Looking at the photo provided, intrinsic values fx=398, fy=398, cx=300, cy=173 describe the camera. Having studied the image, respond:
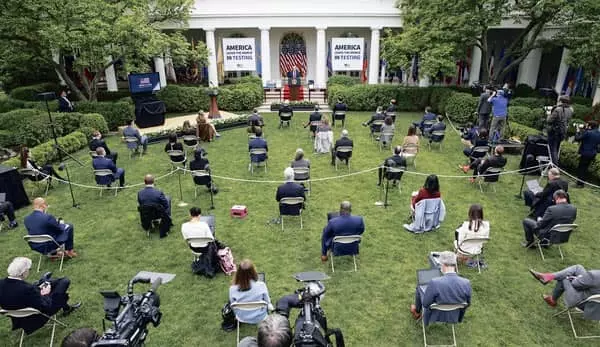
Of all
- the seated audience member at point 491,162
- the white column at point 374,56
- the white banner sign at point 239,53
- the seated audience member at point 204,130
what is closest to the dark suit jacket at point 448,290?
the seated audience member at point 491,162

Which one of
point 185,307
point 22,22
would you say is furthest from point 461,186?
point 22,22

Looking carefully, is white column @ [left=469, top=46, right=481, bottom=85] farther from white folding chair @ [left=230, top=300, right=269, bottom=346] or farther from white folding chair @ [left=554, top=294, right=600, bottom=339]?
white folding chair @ [left=230, top=300, right=269, bottom=346]

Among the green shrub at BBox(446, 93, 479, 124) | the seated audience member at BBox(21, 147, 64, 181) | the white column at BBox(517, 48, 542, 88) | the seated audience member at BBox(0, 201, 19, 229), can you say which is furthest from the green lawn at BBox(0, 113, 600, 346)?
the white column at BBox(517, 48, 542, 88)

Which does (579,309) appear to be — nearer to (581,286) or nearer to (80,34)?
(581,286)

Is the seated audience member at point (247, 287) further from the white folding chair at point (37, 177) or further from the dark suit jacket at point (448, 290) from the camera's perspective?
the white folding chair at point (37, 177)

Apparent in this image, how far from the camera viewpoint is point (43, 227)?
7.18m

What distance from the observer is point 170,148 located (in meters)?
12.3

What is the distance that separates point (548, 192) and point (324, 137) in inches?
297

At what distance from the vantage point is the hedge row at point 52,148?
12.6 meters

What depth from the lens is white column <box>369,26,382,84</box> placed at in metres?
25.8

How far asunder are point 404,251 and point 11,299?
657 cm

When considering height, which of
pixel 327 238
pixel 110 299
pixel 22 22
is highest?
pixel 22 22

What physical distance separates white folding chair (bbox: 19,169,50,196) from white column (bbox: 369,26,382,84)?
807 inches

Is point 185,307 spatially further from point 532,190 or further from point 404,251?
point 532,190
